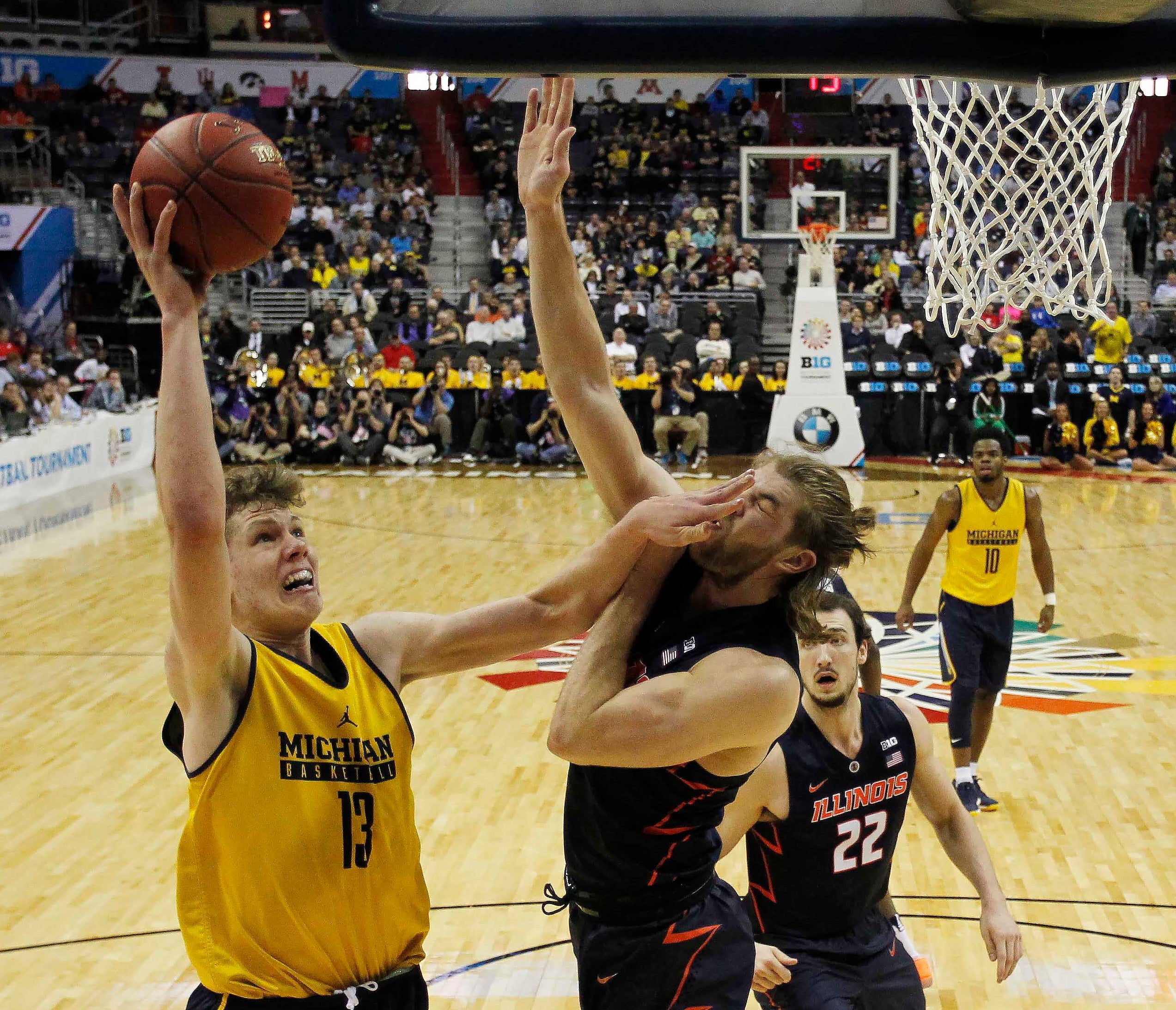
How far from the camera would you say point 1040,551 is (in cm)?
709

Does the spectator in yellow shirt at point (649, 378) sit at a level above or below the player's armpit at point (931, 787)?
above

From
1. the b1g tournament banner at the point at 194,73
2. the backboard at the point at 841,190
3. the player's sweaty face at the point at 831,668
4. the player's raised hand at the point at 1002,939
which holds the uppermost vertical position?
the b1g tournament banner at the point at 194,73

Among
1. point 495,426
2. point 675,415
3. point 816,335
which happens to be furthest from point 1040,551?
point 495,426

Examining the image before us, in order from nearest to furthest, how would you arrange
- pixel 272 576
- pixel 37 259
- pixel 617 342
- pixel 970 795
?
pixel 272 576
pixel 970 795
pixel 617 342
pixel 37 259

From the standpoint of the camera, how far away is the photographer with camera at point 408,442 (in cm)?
1891

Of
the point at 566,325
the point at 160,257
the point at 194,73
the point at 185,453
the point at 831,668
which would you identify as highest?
the point at 194,73

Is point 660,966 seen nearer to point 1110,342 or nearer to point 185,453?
point 185,453

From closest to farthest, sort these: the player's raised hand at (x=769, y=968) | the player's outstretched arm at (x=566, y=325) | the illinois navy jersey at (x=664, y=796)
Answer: the illinois navy jersey at (x=664, y=796)
the player's outstretched arm at (x=566, y=325)
the player's raised hand at (x=769, y=968)

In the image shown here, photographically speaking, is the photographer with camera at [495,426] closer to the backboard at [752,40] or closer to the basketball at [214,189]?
the backboard at [752,40]

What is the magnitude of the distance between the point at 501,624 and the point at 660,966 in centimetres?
78

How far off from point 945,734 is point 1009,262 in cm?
1617

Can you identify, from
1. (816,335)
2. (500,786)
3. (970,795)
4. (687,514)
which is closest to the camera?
(687,514)

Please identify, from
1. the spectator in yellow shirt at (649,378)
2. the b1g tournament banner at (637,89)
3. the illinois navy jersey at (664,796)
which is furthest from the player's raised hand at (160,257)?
the b1g tournament banner at (637,89)

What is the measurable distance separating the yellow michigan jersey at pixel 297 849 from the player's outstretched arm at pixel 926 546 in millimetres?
4670
